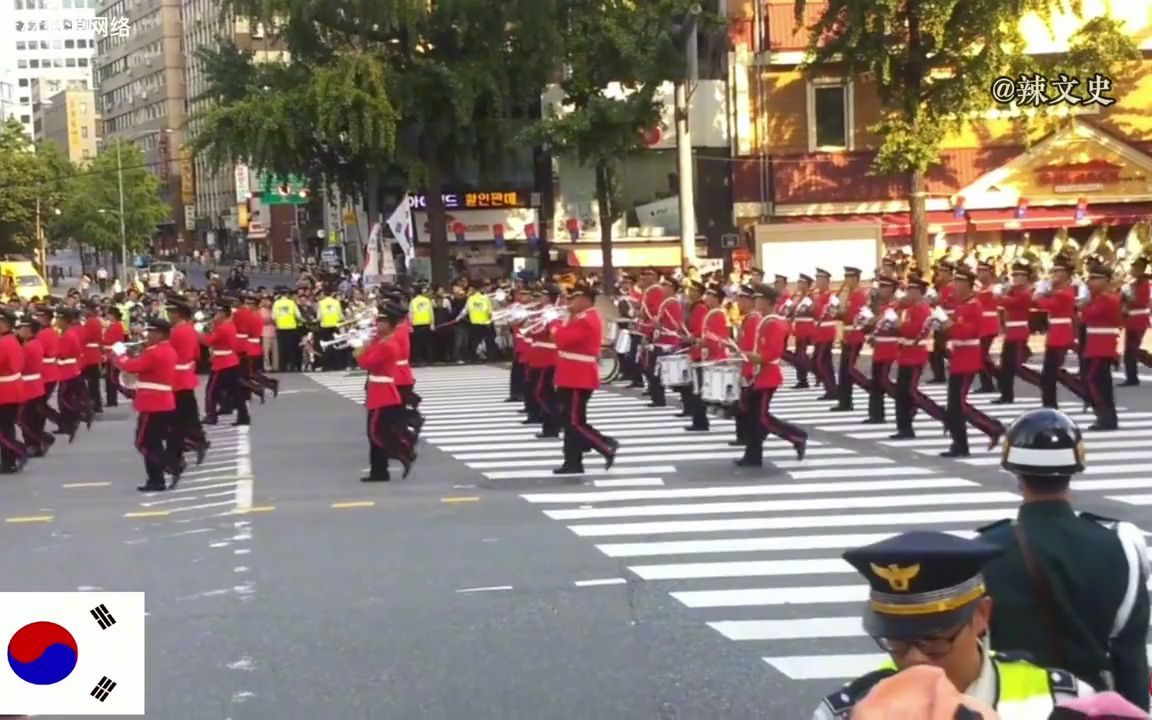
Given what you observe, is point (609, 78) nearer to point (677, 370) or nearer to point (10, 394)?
point (677, 370)

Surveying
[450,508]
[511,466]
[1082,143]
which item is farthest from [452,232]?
[450,508]

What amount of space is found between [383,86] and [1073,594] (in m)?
32.8

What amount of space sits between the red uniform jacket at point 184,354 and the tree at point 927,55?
69.4ft

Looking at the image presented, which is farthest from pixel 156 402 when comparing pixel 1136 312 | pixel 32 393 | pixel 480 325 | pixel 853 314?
pixel 480 325

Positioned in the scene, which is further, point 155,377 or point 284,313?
point 284,313

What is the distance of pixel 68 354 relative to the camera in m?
20.3

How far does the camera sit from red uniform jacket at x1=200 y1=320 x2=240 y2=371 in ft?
66.5

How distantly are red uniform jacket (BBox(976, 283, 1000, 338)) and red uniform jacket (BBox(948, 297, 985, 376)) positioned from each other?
39.9 inches

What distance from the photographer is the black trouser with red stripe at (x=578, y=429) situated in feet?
48.2

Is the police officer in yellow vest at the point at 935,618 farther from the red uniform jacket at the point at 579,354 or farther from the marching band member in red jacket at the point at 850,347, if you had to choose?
the marching band member in red jacket at the point at 850,347

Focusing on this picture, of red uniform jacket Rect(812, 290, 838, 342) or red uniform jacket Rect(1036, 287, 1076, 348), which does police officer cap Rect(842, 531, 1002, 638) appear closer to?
red uniform jacket Rect(1036, 287, 1076, 348)

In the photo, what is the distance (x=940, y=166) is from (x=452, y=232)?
1426 cm

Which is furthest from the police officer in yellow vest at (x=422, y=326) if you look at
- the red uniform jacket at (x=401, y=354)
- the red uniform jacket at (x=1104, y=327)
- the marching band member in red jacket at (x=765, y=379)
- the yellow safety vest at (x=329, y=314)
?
the red uniform jacket at (x=1104, y=327)

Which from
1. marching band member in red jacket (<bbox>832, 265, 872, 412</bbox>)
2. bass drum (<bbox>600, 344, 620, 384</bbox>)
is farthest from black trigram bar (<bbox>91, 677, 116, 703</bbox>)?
bass drum (<bbox>600, 344, 620, 384</bbox>)
